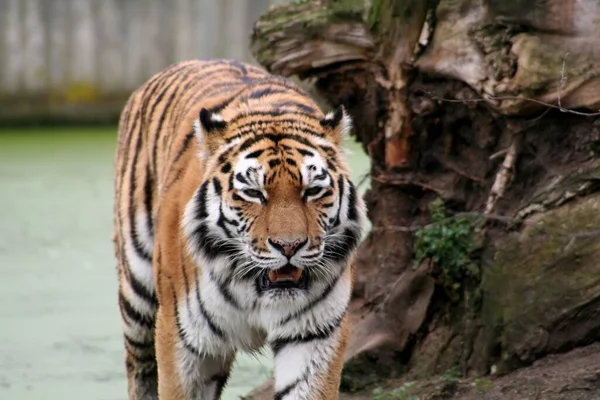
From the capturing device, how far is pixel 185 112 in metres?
4.26

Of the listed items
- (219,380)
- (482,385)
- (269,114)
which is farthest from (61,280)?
(269,114)

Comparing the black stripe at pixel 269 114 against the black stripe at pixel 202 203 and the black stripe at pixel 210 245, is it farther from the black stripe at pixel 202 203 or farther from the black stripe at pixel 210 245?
the black stripe at pixel 210 245

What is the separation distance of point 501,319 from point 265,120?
4.12ft

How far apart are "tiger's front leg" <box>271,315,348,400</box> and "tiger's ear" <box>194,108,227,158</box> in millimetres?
660

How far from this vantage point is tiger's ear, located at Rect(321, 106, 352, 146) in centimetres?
365

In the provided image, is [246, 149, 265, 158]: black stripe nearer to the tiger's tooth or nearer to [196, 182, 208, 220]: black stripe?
[196, 182, 208, 220]: black stripe

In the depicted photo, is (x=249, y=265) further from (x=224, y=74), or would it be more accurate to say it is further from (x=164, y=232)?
(x=224, y=74)

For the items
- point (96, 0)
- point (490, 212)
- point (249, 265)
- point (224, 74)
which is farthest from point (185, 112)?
point (96, 0)

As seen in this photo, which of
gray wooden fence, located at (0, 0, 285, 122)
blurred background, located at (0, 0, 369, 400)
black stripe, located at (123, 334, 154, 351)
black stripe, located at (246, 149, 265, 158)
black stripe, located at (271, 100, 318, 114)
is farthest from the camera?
gray wooden fence, located at (0, 0, 285, 122)

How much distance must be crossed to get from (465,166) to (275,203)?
1634 millimetres

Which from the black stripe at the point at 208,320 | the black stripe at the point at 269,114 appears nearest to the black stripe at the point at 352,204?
the black stripe at the point at 269,114

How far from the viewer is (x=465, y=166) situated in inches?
188

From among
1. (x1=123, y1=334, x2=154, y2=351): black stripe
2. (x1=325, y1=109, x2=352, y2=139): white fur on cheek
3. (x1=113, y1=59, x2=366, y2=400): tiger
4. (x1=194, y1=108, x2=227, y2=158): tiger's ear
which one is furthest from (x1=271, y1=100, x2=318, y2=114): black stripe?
(x1=123, y1=334, x2=154, y2=351): black stripe

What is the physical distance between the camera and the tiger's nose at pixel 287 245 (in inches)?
129
